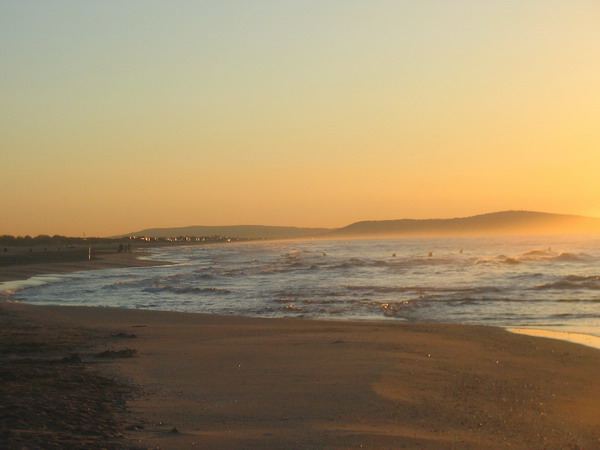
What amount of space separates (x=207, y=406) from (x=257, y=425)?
104 cm

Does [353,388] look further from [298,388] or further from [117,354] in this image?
[117,354]

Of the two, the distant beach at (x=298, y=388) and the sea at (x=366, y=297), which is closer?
the distant beach at (x=298, y=388)

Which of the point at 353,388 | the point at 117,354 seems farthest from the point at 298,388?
the point at 117,354

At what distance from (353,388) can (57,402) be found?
11.8 ft

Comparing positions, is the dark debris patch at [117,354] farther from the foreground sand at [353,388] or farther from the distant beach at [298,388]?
the foreground sand at [353,388]

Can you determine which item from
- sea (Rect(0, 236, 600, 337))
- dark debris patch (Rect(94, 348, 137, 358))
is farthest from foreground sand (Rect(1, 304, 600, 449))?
sea (Rect(0, 236, 600, 337))

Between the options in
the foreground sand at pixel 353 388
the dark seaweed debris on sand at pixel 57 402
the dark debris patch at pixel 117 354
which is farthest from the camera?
the dark debris patch at pixel 117 354

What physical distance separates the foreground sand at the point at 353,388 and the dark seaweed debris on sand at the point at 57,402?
20cm

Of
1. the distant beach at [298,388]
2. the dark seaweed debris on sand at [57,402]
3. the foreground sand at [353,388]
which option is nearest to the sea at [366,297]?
the distant beach at [298,388]

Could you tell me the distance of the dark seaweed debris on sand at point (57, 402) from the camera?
5.89 meters

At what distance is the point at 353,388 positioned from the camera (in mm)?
8523

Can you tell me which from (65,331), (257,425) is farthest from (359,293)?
(257,425)

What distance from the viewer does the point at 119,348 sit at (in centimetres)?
1212

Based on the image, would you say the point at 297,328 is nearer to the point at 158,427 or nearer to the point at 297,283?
the point at 158,427
